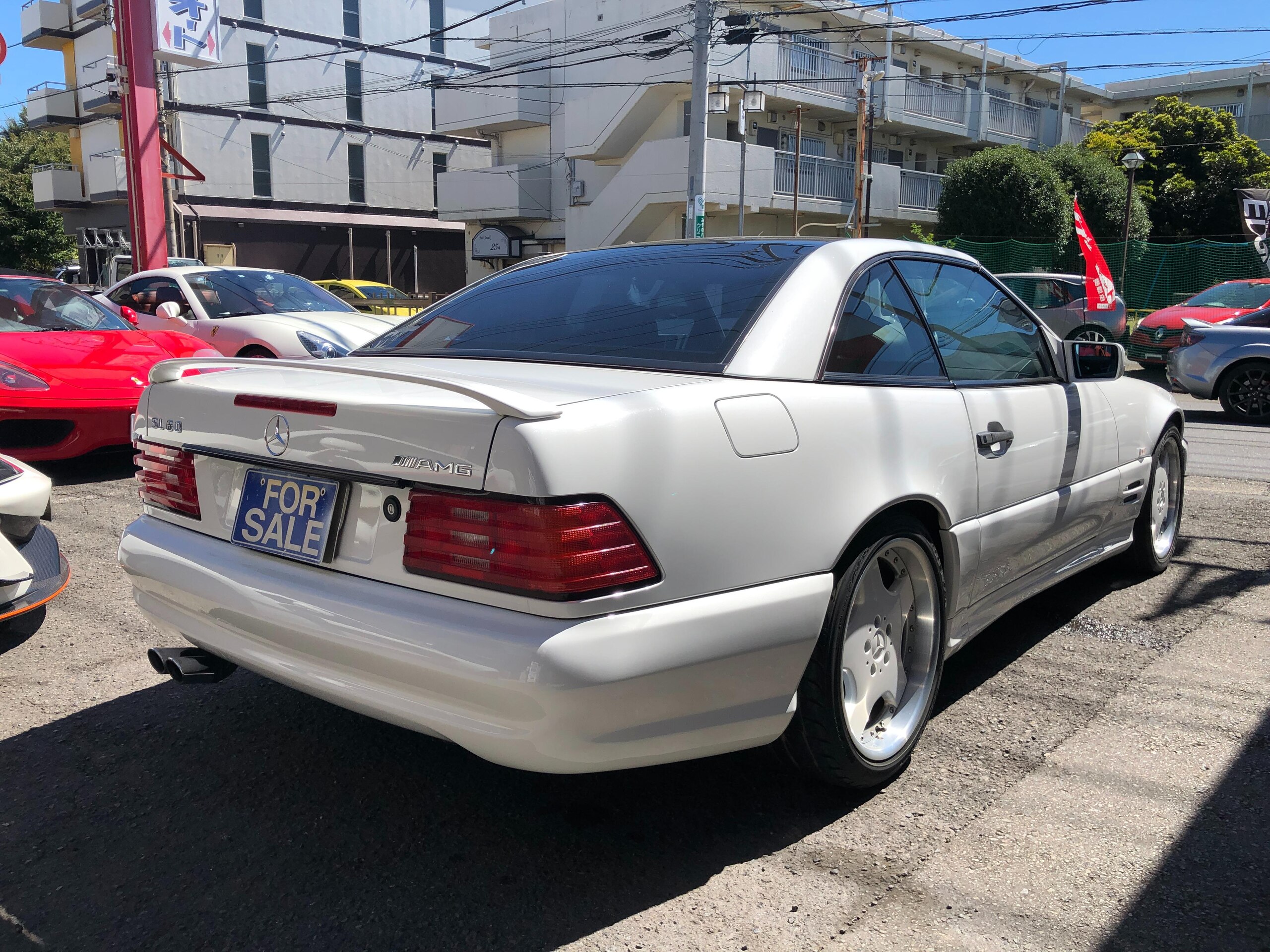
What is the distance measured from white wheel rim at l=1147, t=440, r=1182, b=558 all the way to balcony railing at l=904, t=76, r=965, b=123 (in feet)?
103

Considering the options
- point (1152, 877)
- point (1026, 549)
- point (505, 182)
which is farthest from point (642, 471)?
point (505, 182)

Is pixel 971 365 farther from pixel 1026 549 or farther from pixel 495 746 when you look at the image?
pixel 495 746

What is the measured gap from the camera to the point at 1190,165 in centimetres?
3556

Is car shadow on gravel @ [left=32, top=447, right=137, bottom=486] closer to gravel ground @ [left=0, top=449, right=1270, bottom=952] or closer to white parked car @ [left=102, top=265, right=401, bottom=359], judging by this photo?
white parked car @ [left=102, top=265, right=401, bottom=359]

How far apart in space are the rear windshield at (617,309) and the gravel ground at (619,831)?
1189 mm

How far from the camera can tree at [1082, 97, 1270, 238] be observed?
112 feet

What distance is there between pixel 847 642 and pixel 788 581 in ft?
1.34

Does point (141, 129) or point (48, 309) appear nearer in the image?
point (48, 309)

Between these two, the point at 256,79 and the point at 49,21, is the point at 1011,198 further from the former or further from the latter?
the point at 49,21

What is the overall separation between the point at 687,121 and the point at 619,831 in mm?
29277

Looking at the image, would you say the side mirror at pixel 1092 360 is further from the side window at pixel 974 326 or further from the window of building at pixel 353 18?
the window of building at pixel 353 18

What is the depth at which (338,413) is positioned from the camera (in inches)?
92.4

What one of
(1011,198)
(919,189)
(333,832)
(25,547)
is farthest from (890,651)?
(919,189)

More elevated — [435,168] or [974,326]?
[435,168]
